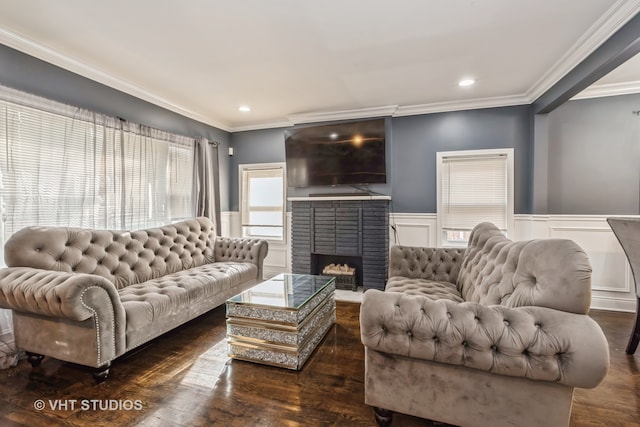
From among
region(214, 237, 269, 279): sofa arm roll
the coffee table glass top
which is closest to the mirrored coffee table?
the coffee table glass top

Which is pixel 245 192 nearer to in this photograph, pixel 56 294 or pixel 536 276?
pixel 56 294

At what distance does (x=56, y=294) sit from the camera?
173 centimetres

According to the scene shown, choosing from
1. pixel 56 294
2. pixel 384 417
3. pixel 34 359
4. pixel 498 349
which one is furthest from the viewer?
pixel 34 359

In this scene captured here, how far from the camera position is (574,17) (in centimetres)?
210

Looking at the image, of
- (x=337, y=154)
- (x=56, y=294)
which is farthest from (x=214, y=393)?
(x=337, y=154)

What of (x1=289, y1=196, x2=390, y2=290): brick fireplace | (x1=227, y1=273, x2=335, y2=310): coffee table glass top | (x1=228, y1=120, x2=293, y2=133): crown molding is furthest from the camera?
(x1=228, y1=120, x2=293, y2=133): crown molding

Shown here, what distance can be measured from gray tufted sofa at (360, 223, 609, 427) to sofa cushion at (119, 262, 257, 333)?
169cm

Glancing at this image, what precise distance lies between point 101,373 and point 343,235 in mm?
2925

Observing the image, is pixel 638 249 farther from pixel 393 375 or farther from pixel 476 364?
pixel 393 375

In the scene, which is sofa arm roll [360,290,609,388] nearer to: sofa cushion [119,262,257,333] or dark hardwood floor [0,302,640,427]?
dark hardwood floor [0,302,640,427]

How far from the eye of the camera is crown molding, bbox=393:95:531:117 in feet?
11.9

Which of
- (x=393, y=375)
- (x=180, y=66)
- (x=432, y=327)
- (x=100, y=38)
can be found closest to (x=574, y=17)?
(x=432, y=327)

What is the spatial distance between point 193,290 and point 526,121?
441cm

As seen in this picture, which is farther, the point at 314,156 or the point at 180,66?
the point at 314,156
